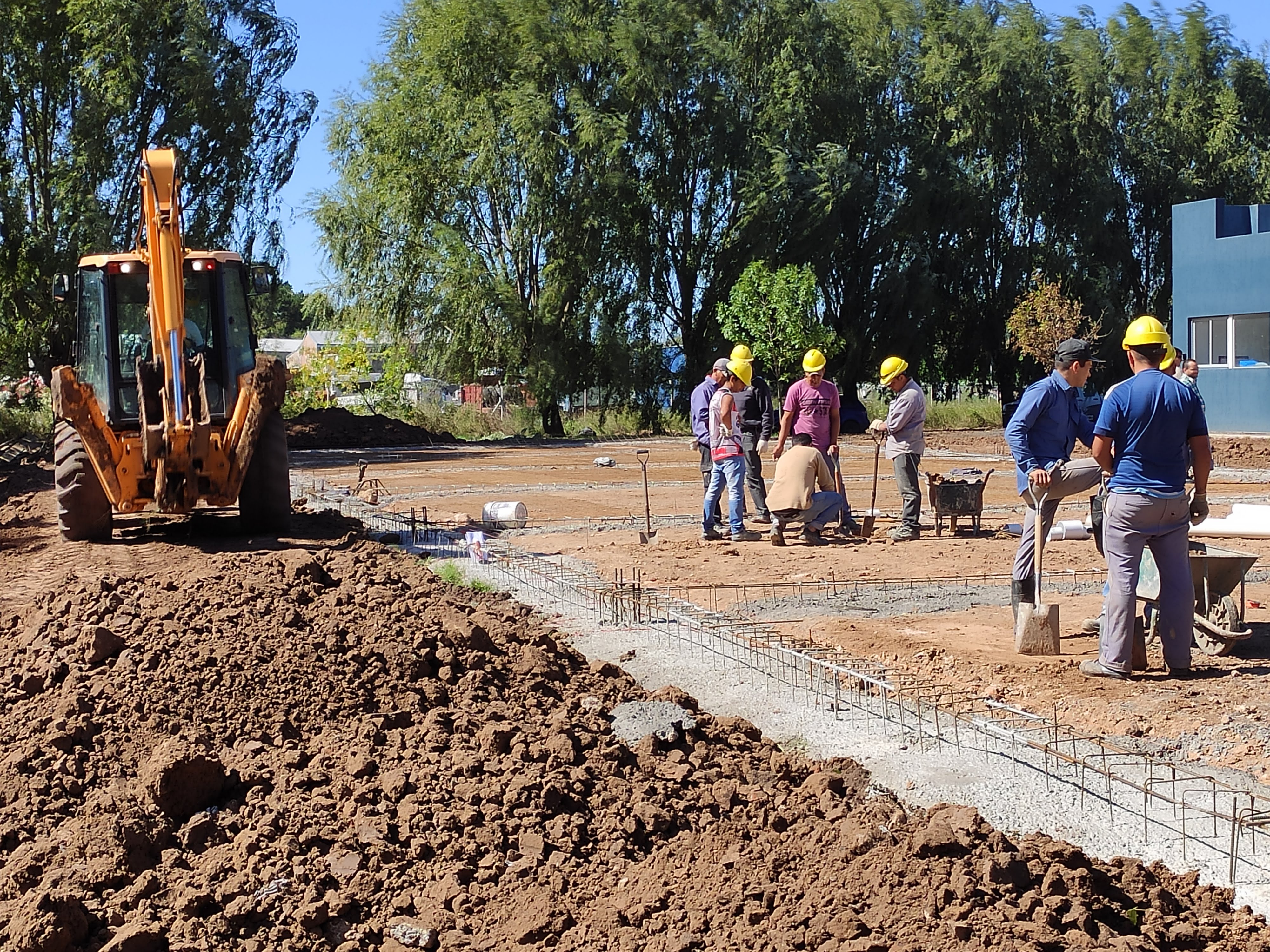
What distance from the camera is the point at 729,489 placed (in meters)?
11.6

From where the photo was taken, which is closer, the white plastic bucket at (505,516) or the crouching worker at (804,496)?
the crouching worker at (804,496)

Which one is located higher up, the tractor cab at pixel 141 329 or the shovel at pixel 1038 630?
the tractor cab at pixel 141 329

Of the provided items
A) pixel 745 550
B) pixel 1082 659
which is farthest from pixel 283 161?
pixel 1082 659

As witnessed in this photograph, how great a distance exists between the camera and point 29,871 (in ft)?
13.7

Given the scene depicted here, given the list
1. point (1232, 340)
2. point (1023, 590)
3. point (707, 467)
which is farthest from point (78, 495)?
point (1232, 340)

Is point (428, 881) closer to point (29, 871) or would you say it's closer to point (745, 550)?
point (29, 871)

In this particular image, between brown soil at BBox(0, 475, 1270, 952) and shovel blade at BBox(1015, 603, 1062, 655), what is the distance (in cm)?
217

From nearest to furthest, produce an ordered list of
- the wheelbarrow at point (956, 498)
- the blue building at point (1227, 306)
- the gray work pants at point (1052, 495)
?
1. the gray work pants at point (1052, 495)
2. the wheelbarrow at point (956, 498)
3. the blue building at point (1227, 306)

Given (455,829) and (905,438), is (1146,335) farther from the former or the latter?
(905,438)

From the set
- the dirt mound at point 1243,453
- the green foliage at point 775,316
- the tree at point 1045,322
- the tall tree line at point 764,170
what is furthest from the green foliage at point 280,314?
the tree at point 1045,322

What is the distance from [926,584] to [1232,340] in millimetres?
22509

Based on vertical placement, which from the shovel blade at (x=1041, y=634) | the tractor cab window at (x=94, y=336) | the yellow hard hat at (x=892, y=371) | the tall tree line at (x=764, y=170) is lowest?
the shovel blade at (x=1041, y=634)

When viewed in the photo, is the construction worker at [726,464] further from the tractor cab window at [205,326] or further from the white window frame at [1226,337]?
the white window frame at [1226,337]

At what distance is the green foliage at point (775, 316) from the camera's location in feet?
118
